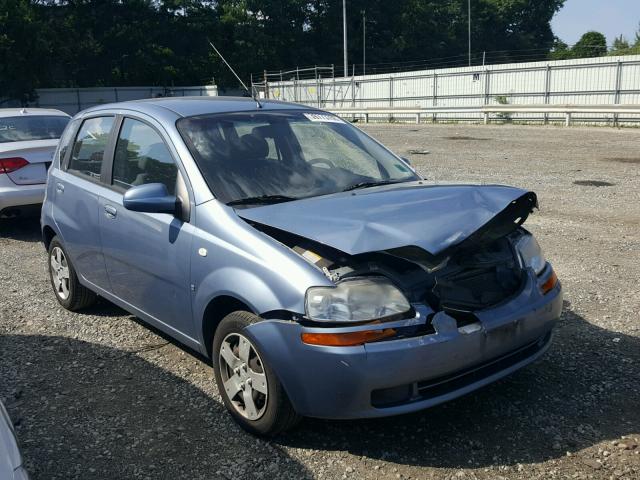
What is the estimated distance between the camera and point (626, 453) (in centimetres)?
324

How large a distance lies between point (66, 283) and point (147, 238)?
1.87m

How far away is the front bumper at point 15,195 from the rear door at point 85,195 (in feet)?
9.54

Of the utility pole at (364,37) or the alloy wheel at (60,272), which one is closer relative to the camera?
the alloy wheel at (60,272)

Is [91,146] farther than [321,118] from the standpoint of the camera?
Yes

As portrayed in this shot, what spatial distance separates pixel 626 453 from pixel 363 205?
72.1 inches

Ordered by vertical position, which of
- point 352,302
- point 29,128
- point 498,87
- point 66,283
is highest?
point 498,87

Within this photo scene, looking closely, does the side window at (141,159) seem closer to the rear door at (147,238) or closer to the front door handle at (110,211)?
the rear door at (147,238)

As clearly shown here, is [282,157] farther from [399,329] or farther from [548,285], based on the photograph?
[548,285]

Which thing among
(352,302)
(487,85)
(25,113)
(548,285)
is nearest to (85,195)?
(352,302)

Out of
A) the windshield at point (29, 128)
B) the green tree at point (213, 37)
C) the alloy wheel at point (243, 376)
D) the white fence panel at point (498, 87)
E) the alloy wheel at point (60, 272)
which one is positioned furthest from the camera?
the green tree at point (213, 37)

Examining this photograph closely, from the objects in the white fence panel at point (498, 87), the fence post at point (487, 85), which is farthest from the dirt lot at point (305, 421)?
the fence post at point (487, 85)

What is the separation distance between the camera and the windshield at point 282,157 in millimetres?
3988

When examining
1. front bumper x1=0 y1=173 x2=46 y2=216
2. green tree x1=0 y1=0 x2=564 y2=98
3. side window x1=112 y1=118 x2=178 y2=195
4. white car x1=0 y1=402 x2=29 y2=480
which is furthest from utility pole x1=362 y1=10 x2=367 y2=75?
white car x1=0 y1=402 x2=29 y2=480

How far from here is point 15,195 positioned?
8102 millimetres
